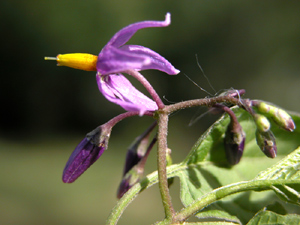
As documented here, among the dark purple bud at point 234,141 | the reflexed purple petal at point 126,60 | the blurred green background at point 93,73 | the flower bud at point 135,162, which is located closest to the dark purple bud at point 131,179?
the flower bud at point 135,162

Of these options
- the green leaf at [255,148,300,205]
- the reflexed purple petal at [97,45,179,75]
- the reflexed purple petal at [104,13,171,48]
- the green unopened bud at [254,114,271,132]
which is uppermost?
the reflexed purple petal at [104,13,171,48]

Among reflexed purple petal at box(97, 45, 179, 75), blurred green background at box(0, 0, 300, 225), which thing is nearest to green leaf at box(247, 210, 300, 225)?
reflexed purple petal at box(97, 45, 179, 75)

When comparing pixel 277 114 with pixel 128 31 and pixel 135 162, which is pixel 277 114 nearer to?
pixel 128 31

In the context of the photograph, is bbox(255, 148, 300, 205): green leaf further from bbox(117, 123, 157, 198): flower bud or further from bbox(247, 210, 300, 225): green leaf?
bbox(117, 123, 157, 198): flower bud

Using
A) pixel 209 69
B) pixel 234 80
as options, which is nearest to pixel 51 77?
pixel 209 69

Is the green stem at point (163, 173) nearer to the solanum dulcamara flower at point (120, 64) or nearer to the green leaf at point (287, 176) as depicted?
the solanum dulcamara flower at point (120, 64)

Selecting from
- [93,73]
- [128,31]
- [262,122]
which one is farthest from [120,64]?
[93,73]

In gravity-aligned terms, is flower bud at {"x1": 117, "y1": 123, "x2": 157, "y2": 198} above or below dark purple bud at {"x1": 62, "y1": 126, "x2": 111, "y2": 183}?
below
